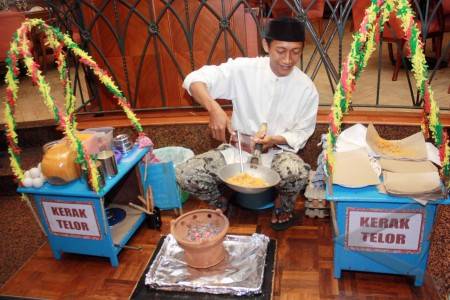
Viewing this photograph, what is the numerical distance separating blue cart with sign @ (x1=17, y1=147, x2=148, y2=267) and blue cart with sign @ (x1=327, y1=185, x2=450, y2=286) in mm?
1074

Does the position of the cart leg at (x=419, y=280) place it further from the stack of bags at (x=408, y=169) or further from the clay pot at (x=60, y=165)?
the clay pot at (x=60, y=165)

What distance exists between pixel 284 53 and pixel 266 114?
1.31 feet

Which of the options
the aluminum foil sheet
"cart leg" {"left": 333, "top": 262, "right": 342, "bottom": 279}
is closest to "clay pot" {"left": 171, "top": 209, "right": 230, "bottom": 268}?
the aluminum foil sheet

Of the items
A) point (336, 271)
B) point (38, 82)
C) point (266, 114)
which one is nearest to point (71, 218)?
point (38, 82)

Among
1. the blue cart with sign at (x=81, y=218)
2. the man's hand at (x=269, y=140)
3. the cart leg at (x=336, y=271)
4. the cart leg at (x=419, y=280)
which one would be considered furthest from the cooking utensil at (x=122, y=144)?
the cart leg at (x=419, y=280)

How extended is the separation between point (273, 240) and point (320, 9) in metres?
3.21

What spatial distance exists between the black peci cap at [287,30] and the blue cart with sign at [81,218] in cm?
97

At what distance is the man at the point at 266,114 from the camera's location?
208 centimetres

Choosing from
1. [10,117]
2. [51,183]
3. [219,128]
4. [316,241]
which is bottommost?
[316,241]

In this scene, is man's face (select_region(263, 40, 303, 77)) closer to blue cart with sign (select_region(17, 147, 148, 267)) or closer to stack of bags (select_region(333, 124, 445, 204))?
stack of bags (select_region(333, 124, 445, 204))

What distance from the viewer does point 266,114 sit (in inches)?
88.0

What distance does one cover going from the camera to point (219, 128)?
1.97 m

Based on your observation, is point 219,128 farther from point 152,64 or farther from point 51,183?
point 152,64

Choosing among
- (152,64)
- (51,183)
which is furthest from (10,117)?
(152,64)
